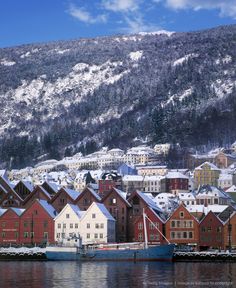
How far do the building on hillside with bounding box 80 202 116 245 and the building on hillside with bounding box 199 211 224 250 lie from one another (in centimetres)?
1669

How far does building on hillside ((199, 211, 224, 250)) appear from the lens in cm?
11794

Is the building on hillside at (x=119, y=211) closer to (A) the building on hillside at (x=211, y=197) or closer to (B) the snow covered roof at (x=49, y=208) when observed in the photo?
(B) the snow covered roof at (x=49, y=208)

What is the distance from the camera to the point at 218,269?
7706 centimetres

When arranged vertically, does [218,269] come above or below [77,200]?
below

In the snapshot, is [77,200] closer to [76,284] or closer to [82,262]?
[82,262]

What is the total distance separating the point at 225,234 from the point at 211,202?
48.5m

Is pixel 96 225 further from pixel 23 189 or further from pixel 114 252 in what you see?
pixel 23 189

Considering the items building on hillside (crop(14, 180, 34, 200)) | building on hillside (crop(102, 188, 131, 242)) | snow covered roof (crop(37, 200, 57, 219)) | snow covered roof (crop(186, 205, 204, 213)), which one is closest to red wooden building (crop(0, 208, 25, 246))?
snow covered roof (crop(37, 200, 57, 219))

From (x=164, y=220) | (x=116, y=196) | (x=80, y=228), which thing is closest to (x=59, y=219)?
(x=80, y=228)

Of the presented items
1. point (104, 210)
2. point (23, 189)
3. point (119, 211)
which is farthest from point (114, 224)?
point (23, 189)

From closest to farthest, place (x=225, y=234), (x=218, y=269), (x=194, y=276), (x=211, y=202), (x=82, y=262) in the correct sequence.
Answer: (x=194, y=276)
(x=218, y=269)
(x=82, y=262)
(x=225, y=234)
(x=211, y=202)

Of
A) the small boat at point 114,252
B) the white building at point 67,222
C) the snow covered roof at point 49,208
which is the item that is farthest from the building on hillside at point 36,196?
the small boat at point 114,252

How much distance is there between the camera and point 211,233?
388ft

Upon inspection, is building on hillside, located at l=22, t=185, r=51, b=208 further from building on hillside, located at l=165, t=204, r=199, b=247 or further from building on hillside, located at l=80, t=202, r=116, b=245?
building on hillside, located at l=165, t=204, r=199, b=247
